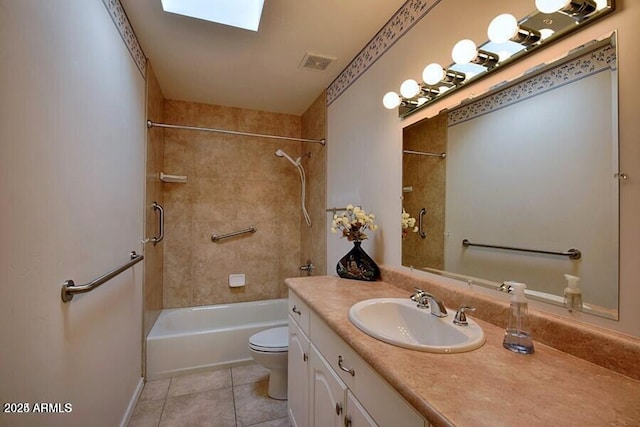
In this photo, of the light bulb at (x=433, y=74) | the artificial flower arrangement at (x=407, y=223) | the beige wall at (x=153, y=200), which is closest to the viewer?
the light bulb at (x=433, y=74)

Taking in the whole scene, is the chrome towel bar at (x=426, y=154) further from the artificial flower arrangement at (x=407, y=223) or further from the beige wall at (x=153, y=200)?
the beige wall at (x=153, y=200)

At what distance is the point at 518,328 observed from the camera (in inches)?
32.6

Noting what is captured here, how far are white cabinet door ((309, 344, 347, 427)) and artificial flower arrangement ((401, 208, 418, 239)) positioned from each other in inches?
29.9

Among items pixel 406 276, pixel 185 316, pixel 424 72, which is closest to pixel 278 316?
pixel 185 316

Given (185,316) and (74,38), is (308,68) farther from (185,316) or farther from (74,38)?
(185,316)

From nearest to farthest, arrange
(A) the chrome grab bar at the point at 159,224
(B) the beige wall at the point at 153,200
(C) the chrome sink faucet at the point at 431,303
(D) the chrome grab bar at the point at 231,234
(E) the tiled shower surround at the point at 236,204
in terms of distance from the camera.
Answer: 1. (C) the chrome sink faucet at the point at 431,303
2. (B) the beige wall at the point at 153,200
3. (A) the chrome grab bar at the point at 159,224
4. (E) the tiled shower surround at the point at 236,204
5. (D) the chrome grab bar at the point at 231,234

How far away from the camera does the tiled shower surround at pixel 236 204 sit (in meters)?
2.82

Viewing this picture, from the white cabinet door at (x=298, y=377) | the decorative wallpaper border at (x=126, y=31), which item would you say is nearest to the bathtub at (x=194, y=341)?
the white cabinet door at (x=298, y=377)

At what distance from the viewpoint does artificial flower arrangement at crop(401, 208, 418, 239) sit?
1.51 meters

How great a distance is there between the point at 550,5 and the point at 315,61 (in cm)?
151

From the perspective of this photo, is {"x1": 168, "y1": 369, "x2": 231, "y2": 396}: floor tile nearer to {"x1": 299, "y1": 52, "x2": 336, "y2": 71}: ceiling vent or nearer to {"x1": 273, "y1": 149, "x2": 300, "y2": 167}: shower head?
{"x1": 273, "y1": 149, "x2": 300, "y2": 167}: shower head

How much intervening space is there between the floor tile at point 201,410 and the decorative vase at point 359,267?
1.14 metres

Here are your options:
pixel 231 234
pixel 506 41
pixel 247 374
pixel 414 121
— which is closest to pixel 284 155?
pixel 231 234

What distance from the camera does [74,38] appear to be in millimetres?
1049
